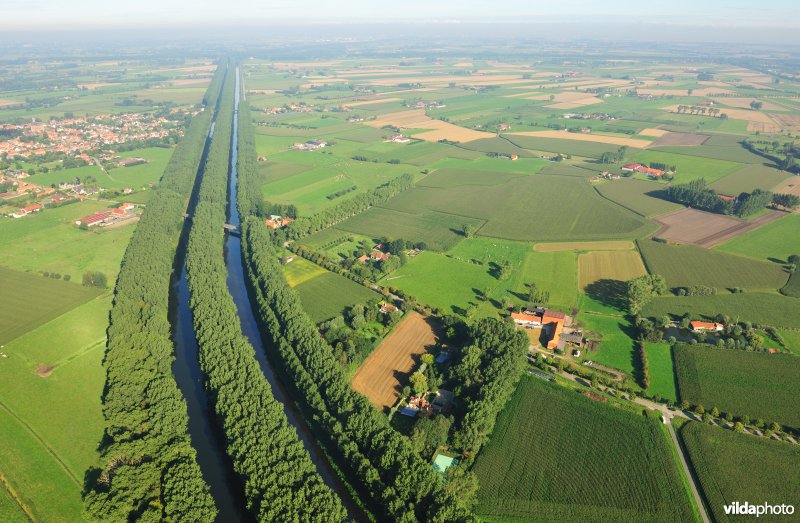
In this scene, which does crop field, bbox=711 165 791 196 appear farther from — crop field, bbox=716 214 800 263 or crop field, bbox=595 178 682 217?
crop field, bbox=716 214 800 263

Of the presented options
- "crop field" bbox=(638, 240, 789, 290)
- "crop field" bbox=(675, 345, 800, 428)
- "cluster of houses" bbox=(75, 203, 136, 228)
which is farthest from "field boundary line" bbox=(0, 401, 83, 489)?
"crop field" bbox=(638, 240, 789, 290)

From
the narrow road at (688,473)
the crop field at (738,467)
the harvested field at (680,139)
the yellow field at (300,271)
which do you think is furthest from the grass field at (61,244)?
the harvested field at (680,139)

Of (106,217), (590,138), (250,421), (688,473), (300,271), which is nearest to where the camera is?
(688,473)

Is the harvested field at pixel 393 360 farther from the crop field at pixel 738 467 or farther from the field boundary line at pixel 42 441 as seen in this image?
the crop field at pixel 738 467

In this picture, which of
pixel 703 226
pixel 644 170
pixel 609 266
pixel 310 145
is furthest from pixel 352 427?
pixel 310 145

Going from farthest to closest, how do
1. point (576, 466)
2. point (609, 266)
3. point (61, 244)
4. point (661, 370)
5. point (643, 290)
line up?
point (61, 244), point (609, 266), point (643, 290), point (661, 370), point (576, 466)

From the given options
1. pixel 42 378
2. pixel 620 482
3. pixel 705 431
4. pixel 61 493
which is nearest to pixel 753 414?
pixel 705 431

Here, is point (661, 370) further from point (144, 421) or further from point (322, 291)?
point (144, 421)
